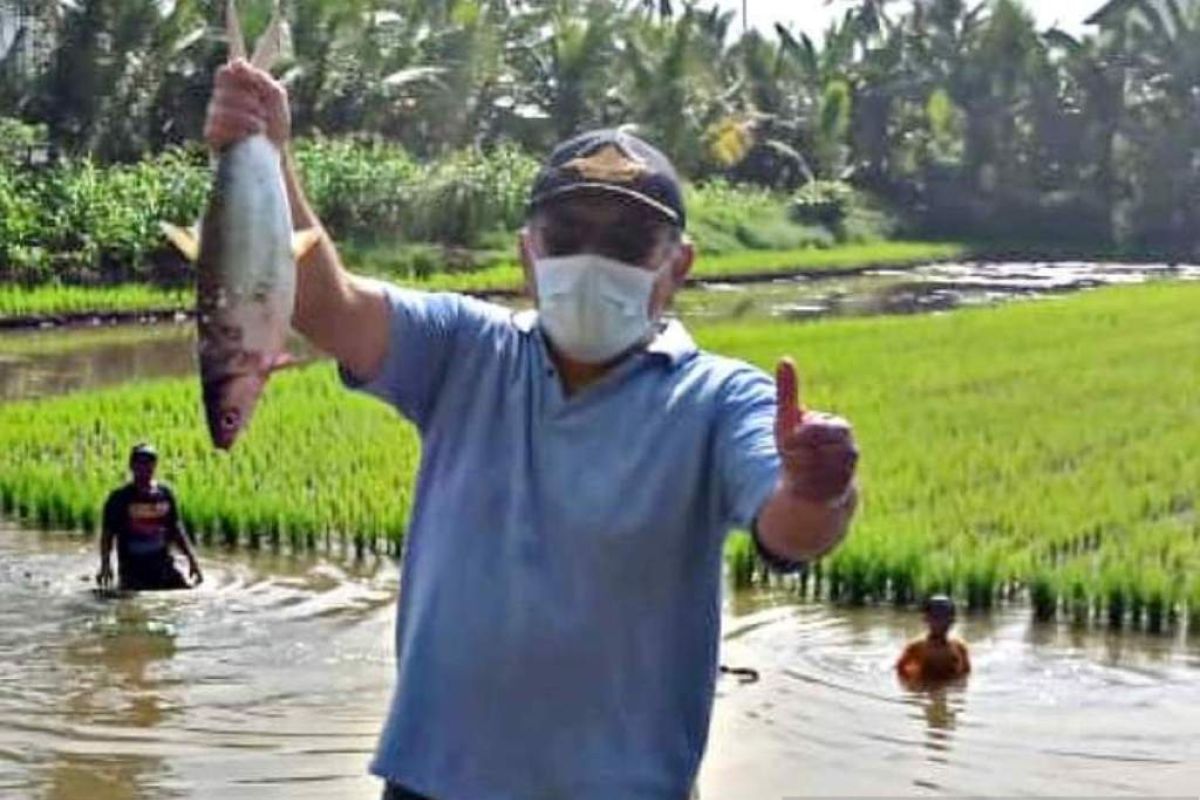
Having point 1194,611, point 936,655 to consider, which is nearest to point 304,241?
point 936,655

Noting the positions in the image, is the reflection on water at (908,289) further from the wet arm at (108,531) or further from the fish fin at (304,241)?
the fish fin at (304,241)

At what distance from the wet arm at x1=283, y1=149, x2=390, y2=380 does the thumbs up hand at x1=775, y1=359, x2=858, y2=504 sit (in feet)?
1.86

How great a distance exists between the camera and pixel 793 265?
40781 mm

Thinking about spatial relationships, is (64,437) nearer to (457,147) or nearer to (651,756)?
(651,756)

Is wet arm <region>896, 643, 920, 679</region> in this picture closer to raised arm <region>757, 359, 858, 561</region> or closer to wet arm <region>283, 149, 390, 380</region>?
wet arm <region>283, 149, 390, 380</region>

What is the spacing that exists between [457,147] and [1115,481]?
28297 millimetres

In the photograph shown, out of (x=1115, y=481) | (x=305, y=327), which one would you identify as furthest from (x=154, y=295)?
(x=305, y=327)

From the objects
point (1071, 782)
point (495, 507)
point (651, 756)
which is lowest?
point (1071, 782)

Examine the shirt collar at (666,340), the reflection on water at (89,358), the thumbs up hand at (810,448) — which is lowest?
the reflection on water at (89,358)

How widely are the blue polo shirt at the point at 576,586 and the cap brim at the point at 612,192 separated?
0.14 meters

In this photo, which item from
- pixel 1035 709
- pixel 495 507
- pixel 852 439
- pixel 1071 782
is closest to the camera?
pixel 852 439

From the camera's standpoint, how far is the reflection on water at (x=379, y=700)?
23.2ft

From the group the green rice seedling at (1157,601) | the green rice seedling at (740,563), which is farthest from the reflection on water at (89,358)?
the green rice seedling at (1157,601)

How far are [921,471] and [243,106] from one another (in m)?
11.1
